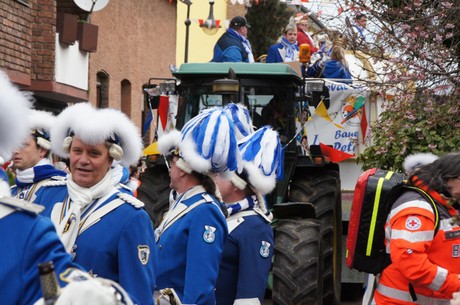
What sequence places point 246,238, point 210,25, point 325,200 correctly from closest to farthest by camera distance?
point 246,238 < point 325,200 < point 210,25

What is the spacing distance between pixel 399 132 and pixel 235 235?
4.53m

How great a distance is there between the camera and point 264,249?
6.26 metres

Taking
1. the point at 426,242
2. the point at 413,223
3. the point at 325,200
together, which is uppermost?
the point at 413,223

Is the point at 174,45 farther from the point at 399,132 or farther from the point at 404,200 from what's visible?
the point at 404,200

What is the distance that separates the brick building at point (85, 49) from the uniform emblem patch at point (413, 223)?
11.2 m

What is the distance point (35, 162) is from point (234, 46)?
6464 millimetres

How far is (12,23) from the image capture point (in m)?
17.4

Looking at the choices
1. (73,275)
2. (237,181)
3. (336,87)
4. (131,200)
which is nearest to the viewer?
(73,275)

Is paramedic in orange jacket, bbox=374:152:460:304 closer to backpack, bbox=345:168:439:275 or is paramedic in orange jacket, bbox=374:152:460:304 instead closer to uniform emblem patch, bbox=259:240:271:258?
backpack, bbox=345:168:439:275

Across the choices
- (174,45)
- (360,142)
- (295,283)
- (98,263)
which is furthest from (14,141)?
(174,45)

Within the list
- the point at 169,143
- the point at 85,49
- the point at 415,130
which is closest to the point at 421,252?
the point at 169,143

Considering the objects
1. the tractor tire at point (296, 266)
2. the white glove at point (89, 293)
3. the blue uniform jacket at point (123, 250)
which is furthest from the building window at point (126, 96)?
the white glove at point (89, 293)

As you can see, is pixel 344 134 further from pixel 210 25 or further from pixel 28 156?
pixel 210 25

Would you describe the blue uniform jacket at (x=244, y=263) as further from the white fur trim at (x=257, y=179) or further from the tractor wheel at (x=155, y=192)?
the tractor wheel at (x=155, y=192)
